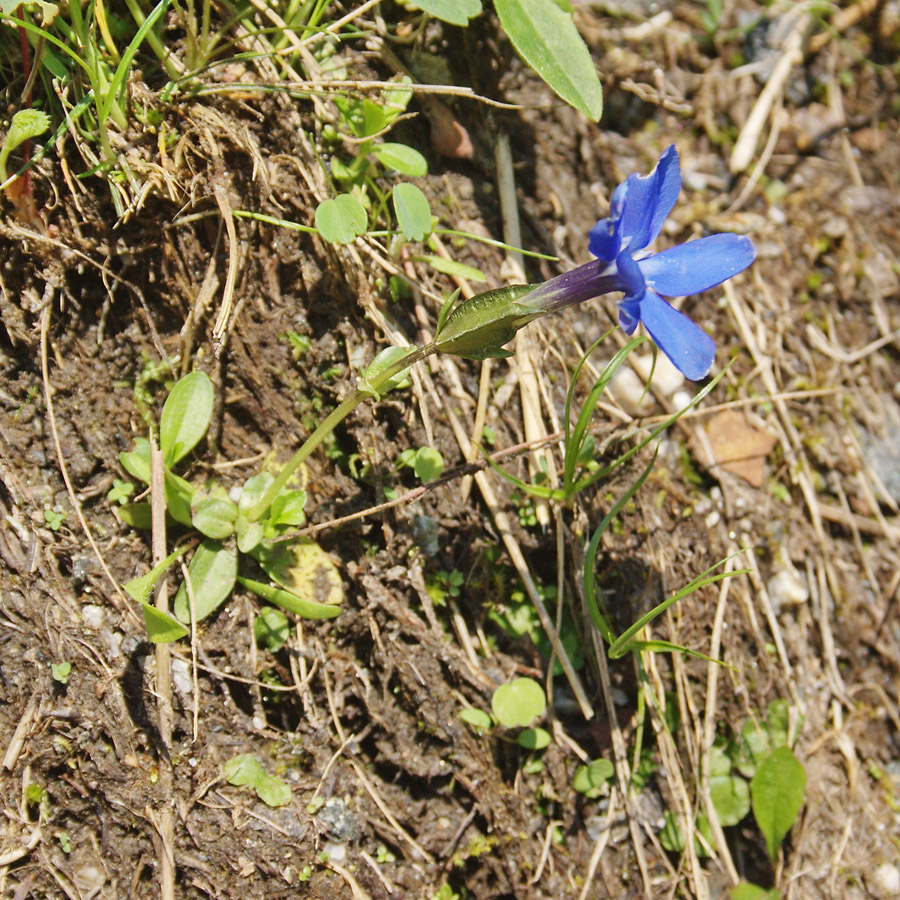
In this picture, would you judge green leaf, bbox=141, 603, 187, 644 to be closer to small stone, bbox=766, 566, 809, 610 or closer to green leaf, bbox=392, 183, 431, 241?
green leaf, bbox=392, 183, 431, 241

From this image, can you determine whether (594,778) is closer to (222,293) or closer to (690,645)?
(690,645)

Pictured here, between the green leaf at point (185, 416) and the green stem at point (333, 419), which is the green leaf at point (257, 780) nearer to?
the green stem at point (333, 419)

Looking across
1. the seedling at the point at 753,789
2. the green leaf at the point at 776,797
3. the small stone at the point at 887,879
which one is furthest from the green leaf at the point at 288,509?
the small stone at the point at 887,879

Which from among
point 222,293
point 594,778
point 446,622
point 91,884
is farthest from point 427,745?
point 222,293

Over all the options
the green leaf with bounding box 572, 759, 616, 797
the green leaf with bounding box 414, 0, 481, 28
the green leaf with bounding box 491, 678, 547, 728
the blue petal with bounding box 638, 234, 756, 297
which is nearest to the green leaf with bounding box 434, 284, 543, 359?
the blue petal with bounding box 638, 234, 756, 297

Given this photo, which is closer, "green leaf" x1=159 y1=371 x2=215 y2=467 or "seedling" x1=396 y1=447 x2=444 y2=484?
"green leaf" x1=159 y1=371 x2=215 y2=467

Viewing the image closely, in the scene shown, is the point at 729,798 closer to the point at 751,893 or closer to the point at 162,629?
the point at 751,893
